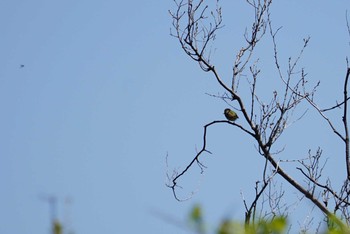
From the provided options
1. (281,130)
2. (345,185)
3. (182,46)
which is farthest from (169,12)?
(345,185)

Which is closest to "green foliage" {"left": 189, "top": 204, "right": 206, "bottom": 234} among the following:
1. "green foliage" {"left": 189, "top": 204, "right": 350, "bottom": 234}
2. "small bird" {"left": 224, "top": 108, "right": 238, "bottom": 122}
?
"green foliage" {"left": 189, "top": 204, "right": 350, "bottom": 234}

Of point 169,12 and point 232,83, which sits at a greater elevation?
point 169,12

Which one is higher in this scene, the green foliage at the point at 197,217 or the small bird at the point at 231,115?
the small bird at the point at 231,115

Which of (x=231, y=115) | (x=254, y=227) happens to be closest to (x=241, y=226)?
(x=254, y=227)

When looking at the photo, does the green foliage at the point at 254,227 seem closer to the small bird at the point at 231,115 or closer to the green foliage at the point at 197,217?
the green foliage at the point at 197,217

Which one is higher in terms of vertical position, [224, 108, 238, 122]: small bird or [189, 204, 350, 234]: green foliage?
[224, 108, 238, 122]: small bird

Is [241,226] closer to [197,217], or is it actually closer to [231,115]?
[197,217]

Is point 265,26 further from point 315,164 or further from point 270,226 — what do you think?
point 270,226

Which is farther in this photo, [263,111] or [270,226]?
[263,111]

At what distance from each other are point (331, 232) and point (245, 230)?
189 millimetres

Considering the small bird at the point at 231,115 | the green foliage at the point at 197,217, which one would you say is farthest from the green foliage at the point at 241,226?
the small bird at the point at 231,115

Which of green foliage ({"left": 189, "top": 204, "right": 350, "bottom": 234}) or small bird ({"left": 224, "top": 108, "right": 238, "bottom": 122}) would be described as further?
small bird ({"left": 224, "top": 108, "right": 238, "bottom": 122})

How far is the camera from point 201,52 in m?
7.56

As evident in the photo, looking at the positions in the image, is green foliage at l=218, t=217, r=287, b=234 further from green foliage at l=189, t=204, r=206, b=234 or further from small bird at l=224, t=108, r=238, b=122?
small bird at l=224, t=108, r=238, b=122
